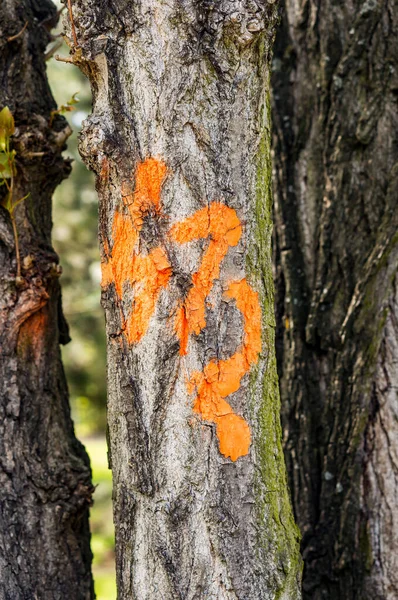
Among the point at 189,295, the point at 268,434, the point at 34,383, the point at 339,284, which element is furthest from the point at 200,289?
the point at 339,284

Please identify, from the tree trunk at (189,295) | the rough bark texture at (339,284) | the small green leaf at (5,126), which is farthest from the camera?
the rough bark texture at (339,284)

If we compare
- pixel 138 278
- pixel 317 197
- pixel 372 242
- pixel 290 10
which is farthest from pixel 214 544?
pixel 290 10

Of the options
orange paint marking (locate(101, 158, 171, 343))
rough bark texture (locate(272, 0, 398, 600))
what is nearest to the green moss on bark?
orange paint marking (locate(101, 158, 171, 343))

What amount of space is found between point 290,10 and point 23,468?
1.96 meters

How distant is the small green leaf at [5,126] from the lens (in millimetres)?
1942

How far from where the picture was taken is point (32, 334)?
2127mm

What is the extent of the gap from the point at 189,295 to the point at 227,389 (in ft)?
0.76

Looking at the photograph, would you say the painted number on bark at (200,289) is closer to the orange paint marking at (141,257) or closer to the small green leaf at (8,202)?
the orange paint marking at (141,257)

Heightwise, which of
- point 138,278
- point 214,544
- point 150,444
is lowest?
point 214,544

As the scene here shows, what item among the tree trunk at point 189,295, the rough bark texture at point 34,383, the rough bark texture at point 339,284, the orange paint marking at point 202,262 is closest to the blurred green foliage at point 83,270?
the rough bark texture at point 339,284

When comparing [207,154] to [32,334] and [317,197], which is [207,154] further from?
[317,197]

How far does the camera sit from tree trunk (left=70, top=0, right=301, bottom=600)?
1.62 m

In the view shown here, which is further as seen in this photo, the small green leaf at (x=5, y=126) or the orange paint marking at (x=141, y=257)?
the small green leaf at (x=5, y=126)

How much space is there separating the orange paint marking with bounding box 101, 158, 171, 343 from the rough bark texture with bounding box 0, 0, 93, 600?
1.66 feet
